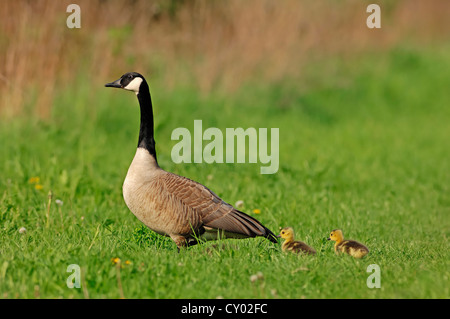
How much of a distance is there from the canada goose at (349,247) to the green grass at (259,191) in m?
0.09

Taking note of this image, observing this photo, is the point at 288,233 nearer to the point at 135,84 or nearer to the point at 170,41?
the point at 135,84

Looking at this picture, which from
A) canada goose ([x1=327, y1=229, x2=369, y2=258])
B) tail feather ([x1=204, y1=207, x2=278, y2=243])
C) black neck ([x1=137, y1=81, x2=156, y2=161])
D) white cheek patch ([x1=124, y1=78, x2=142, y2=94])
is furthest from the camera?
white cheek patch ([x1=124, y1=78, x2=142, y2=94])

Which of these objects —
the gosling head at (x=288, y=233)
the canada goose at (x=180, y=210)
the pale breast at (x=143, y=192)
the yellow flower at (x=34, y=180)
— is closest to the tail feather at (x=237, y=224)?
the canada goose at (x=180, y=210)

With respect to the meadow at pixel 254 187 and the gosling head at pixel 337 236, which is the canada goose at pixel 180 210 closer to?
the meadow at pixel 254 187

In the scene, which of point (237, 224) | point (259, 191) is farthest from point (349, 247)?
point (259, 191)

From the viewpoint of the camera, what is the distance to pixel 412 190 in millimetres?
9227

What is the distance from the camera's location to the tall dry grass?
33.0 ft

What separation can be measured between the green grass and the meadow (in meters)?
0.02

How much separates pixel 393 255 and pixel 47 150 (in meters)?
5.47

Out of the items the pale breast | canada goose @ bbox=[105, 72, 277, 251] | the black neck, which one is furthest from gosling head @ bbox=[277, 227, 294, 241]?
the black neck

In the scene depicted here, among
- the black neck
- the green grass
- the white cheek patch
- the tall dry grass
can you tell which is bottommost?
the green grass

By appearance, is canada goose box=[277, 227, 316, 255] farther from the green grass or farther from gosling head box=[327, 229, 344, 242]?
gosling head box=[327, 229, 344, 242]

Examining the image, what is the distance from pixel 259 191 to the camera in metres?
8.03

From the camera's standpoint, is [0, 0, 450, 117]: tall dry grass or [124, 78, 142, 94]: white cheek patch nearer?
[124, 78, 142, 94]: white cheek patch
